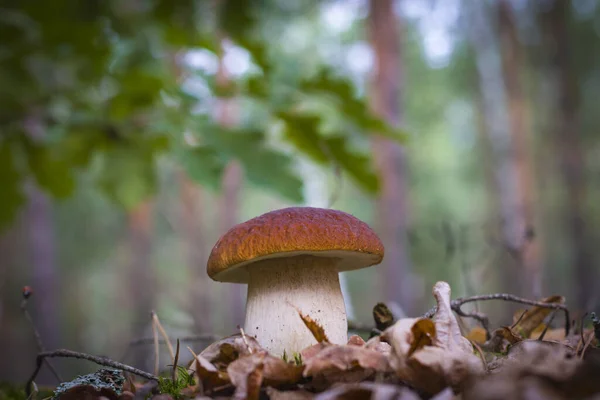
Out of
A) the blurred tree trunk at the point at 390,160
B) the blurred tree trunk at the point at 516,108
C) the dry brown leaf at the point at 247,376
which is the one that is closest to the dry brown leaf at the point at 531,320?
the dry brown leaf at the point at 247,376

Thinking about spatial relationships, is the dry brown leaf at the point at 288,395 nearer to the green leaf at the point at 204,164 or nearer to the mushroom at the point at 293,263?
the mushroom at the point at 293,263

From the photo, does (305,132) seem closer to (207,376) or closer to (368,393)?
(207,376)

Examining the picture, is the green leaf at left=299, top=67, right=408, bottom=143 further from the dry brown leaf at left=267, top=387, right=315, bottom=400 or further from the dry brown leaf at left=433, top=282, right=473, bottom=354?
the dry brown leaf at left=267, top=387, right=315, bottom=400

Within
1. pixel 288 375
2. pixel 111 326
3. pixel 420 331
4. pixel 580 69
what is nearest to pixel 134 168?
pixel 288 375

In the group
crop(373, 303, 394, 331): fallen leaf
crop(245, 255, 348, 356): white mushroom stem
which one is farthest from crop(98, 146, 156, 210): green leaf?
crop(373, 303, 394, 331): fallen leaf

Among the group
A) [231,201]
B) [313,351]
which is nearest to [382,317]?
[313,351]
